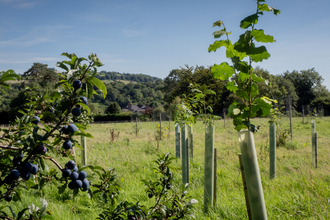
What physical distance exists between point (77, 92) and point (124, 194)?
311cm

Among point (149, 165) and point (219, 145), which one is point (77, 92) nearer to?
point (149, 165)

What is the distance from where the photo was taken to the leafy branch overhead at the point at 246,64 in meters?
1.12

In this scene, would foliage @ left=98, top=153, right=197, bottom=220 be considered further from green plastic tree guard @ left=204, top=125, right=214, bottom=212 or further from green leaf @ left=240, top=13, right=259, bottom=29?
green leaf @ left=240, top=13, right=259, bottom=29

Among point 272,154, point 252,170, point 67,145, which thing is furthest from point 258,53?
point 272,154

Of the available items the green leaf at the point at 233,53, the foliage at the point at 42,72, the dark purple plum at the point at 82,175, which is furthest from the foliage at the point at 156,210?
the foliage at the point at 42,72

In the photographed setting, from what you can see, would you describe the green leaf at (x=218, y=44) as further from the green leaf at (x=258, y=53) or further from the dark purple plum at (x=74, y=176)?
the dark purple plum at (x=74, y=176)

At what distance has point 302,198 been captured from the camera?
282cm

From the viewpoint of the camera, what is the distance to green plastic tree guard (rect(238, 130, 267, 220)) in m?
1.16

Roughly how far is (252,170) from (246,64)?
0.59 m

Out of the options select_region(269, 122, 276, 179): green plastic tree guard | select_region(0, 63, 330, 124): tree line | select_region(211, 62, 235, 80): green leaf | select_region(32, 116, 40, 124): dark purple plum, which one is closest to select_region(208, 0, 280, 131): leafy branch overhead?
select_region(211, 62, 235, 80): green leaf

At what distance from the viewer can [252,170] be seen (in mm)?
1172

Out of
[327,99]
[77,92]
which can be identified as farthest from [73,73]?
[327,99]

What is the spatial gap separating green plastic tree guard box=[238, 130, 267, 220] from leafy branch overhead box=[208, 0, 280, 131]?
10 centimetres

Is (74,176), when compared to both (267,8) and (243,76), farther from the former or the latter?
(267,8)
